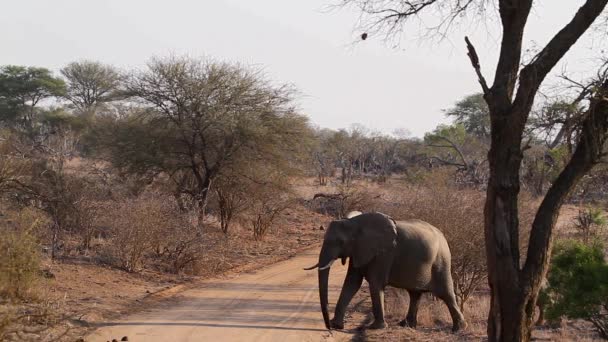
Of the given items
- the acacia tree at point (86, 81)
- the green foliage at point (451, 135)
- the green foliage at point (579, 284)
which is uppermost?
the acacia tree at point (86, 81)

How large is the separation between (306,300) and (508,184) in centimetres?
685

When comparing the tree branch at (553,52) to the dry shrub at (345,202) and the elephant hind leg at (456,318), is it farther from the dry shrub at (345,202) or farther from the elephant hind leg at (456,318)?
the dry shrub at (345,202)

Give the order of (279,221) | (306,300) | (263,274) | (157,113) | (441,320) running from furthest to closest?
(279,221) < (157,113) < (263,274) < (306,300) < (441,320)

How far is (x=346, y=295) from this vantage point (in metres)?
10.8

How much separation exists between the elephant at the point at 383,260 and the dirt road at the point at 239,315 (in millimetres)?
869

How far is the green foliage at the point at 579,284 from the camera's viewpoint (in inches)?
343

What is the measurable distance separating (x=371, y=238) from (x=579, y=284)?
3.24 metres

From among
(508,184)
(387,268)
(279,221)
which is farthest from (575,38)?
(279,221)

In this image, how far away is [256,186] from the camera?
73.3 ft

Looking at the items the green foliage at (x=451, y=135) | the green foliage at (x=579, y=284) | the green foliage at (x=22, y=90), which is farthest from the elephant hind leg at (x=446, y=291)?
the green foliage at (x=22, y=90)

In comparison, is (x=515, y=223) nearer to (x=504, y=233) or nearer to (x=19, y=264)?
(x=504, y=233)

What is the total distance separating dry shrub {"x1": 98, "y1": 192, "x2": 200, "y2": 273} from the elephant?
4998mm

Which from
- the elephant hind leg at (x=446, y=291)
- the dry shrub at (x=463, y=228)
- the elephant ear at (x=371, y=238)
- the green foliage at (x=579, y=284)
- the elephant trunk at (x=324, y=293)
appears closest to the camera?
the green foliage at (x=579, y=284)

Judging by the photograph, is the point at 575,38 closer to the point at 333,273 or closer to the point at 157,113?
the point at 333,273
